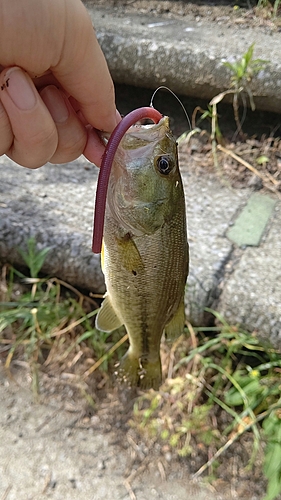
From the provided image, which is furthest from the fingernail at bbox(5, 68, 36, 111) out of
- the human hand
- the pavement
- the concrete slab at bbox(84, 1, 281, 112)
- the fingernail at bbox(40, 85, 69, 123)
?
the concrete slab at bbox(84, 1, 281, 112)

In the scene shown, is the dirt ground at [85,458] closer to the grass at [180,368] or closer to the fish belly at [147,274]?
the grass at [180,368]

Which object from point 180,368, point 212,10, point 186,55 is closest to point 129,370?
point 180,368

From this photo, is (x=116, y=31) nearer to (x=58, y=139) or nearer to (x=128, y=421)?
(x=58, y=139)

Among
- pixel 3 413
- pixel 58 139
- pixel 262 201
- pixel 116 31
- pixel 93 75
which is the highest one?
pixel 116 31

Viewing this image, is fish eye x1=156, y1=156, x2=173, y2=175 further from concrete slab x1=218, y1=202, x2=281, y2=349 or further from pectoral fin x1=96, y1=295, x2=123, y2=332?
concrete slab x1=218, y1=202, x2=281, y2=349

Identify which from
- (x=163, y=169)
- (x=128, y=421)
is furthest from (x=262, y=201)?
(x=163, y=169)

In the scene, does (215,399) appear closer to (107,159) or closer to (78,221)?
(78,221)
